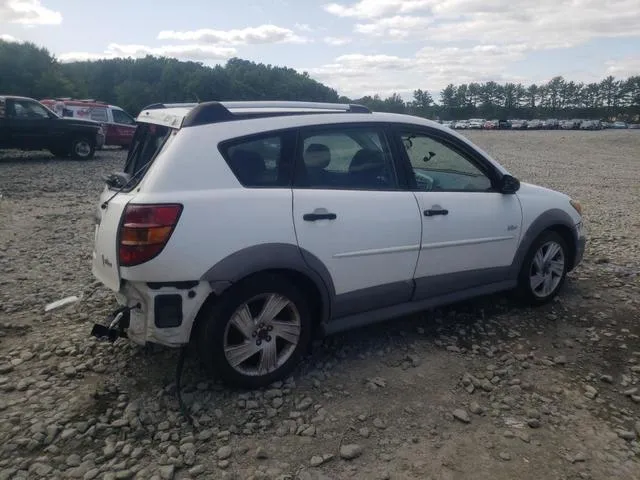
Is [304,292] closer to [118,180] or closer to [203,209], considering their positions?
[203,209]

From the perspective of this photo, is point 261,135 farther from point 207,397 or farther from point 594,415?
point 594,415

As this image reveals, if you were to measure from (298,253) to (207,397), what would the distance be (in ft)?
3.57

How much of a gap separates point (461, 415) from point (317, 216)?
1513 mm

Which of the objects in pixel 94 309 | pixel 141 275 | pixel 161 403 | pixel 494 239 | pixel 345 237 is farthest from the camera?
pixel 94 309

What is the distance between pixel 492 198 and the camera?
14.9 feet

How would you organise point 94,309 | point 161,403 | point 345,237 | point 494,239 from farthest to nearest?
1. point 94,309
2. point 494,239
3. point 345,237
4. point 161,403

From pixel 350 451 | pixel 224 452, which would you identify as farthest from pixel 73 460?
pixel 350 451

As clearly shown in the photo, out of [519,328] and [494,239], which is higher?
[494,239]

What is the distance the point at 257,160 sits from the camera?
351 centimetres

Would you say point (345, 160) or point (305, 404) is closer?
point (305, 404)

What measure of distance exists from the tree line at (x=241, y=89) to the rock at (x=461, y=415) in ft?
16.2

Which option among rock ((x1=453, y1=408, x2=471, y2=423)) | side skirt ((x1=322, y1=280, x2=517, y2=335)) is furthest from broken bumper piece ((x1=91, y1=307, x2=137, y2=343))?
rock ((x1=453, y1=408, x2=471, y2=423))

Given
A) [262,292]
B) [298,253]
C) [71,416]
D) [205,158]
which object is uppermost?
[205,158]

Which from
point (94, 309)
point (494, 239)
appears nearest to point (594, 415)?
point (494, 239)
